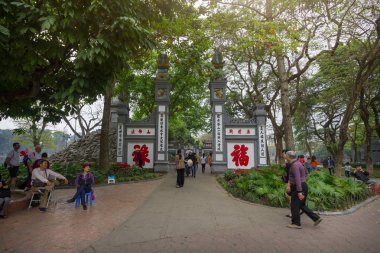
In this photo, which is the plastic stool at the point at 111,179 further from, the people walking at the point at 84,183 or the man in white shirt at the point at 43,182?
the man in white shirt at the point at 43,182

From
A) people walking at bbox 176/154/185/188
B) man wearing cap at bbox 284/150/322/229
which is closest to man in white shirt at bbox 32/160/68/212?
people walking at bbox 176/154/185/188

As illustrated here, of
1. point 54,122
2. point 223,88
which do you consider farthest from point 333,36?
point 54,122

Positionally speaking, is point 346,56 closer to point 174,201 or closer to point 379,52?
point 379,52

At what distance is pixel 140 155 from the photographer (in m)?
15.8

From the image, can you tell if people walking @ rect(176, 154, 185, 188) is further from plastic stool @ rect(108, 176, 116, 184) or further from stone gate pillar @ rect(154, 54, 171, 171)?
stone gate pillar @ rect(154, 54, 171, 171)

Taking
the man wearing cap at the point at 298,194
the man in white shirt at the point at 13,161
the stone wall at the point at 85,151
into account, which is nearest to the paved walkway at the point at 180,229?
the man wearing cap at the point at 298,194

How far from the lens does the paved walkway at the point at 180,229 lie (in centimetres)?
458

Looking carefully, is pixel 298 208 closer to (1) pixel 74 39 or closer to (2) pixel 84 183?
(2) pixel 84 183

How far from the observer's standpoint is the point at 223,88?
661 inches

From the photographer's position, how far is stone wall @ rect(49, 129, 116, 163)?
18.9 meters

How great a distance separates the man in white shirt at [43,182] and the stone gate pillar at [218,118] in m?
10.2

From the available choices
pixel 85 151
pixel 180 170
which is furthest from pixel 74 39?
pixel 85 151

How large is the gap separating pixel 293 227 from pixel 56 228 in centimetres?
504

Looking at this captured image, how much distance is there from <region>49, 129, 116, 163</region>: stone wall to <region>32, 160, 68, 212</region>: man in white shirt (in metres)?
10.9
